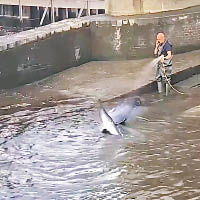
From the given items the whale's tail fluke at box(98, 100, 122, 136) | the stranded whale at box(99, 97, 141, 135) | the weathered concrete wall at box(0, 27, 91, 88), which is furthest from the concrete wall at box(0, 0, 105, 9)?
the whale's tail fluke at box(98, 100, 122, 136)

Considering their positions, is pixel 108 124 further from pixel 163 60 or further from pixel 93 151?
pixel 163 60

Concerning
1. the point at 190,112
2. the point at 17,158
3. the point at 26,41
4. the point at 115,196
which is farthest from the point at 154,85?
the point at 115,196

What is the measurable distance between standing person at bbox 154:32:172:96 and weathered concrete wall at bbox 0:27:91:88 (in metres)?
3.22

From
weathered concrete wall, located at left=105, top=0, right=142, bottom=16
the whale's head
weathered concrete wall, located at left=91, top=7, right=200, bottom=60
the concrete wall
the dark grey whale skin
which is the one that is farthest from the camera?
the concrete wall

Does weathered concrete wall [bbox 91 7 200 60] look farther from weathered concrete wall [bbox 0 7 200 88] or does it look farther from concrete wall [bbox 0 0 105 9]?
concrete wall [bbox 0 0 105 9]

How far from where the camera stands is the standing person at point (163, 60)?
1405 centimetres

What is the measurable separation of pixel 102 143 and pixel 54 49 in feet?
19.2

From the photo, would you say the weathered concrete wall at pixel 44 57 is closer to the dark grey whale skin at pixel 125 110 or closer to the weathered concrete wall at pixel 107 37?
the weathered concrete wall at pixel 107 37

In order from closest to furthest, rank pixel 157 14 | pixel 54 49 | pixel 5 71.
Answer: pixel 5 71 → pixel 54 49 → pixel 157 14

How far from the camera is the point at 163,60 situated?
1410 centimetres

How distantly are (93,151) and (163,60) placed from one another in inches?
170

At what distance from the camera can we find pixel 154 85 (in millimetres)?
14766

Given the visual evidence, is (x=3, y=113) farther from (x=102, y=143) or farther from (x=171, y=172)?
(x=171, y=172)

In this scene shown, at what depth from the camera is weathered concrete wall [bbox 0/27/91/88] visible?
1479 centimetres
